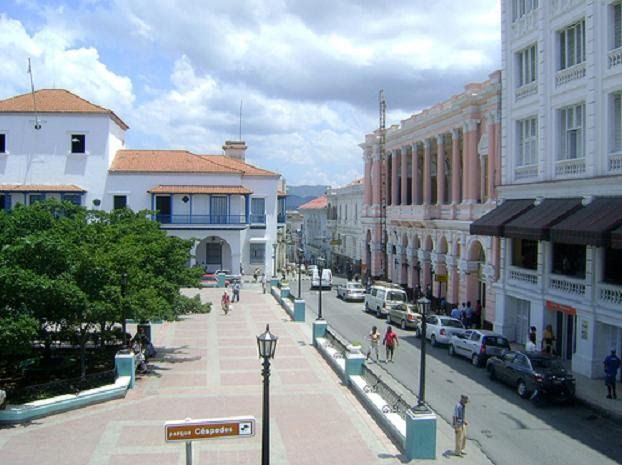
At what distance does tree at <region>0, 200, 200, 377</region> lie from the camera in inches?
744

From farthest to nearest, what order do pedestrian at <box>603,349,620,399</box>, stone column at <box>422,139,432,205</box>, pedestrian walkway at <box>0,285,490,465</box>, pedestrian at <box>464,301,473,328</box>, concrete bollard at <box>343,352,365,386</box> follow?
stone column at <box>422,139,432,205</box>, pedestrian at <box>464,301,473,328</box>, concrete bollard at <box>343,352,365,386</box>, pedestrian at <box>603,349,620,399</box>, pedestrian walkway at <box>0,285,490,465</box>

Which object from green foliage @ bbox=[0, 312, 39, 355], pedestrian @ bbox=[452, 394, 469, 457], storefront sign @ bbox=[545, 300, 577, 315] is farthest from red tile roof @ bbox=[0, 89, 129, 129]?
pedestrian @ bbox=[452, 394, 469, 457]

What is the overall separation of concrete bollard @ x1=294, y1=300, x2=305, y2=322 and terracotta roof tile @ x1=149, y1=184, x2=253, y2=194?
21.9m

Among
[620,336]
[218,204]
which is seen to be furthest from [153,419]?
[218,204]

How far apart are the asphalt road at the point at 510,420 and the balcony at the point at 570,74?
1109 cm

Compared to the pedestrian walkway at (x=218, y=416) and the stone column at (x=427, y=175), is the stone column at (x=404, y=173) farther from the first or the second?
the pedestrian walkway at (x=218, y=416)

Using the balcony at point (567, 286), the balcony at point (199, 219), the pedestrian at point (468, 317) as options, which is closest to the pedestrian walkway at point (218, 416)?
the balcony at point (567, 286)

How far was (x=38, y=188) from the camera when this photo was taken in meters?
54.4

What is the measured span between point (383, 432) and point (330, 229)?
226ft

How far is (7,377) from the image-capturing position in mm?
23062

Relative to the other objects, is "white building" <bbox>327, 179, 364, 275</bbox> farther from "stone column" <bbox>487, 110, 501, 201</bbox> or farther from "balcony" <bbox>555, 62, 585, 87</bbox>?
"balcony" <bbox>555, 62, 585, 87</bbox>

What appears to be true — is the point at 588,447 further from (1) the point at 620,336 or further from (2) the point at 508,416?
(1) the point at 620,336

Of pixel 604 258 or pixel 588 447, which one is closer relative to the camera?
pixel 588 447

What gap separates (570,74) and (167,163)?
39.3 metres
